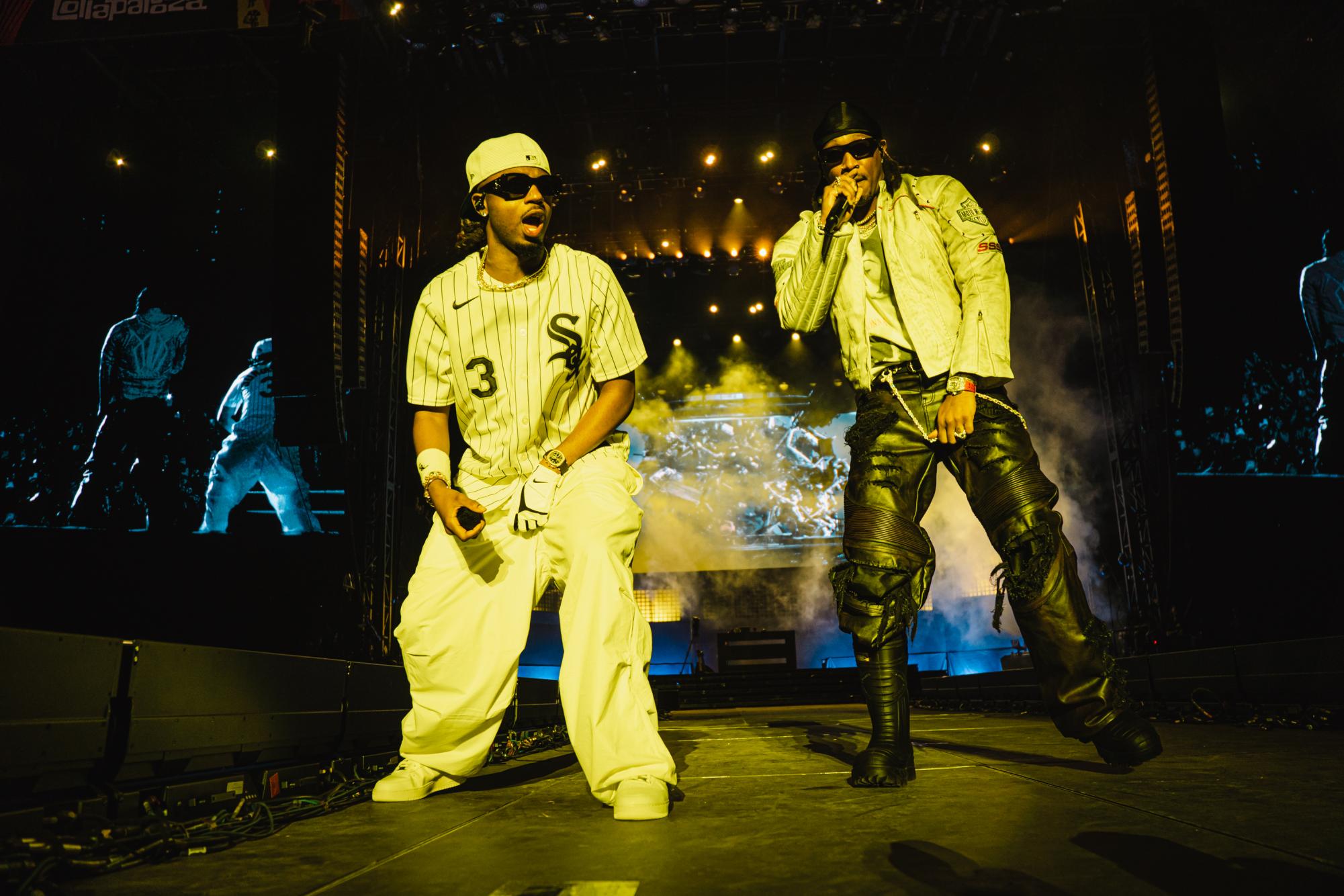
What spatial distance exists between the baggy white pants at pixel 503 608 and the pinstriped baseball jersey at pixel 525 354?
165mm

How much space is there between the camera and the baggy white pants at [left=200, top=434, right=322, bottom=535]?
11.4m

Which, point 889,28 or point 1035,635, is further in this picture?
point 889,28

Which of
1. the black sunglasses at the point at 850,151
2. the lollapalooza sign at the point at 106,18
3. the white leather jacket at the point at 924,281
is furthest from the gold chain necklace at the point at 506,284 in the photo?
the lollapalooza sign at the point at 106,18

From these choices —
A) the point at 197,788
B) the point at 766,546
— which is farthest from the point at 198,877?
the point at 766,546

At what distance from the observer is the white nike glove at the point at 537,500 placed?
2410 mm

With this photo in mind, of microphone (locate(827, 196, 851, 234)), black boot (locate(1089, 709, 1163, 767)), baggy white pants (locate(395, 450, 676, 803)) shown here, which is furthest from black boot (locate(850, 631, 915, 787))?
microphone (locate(827, 196, 851, 234))

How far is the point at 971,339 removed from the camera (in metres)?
2.65

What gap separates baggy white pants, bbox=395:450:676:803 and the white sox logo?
0.30 m

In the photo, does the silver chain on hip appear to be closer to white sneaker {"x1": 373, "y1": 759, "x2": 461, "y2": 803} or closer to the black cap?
the black cap

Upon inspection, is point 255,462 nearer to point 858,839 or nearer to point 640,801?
point 640,801

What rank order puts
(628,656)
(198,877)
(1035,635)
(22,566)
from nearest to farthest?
(198,877)
(628,656)
(1035,635)
(22,566)

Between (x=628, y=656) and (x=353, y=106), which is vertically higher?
(x=353, y=106)

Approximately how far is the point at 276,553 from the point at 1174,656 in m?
10.5

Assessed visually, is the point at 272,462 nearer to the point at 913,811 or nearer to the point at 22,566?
the point at 22,566
